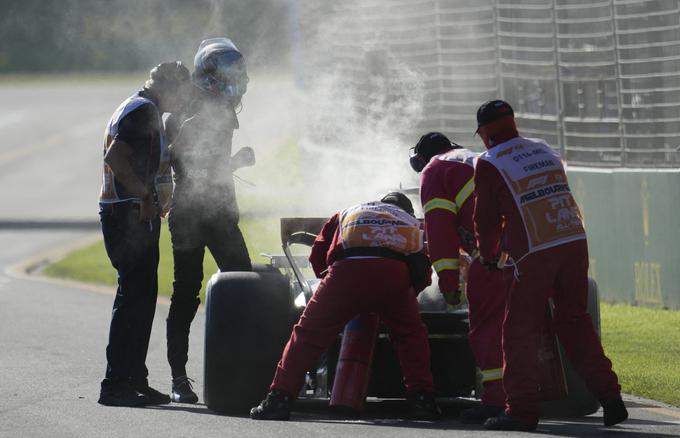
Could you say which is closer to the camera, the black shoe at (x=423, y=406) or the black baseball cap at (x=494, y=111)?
the black baseball cap at (x=494, y=111)

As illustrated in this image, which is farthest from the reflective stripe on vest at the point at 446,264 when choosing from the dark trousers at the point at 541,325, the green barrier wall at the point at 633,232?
the green barrier wall at the point at 633,232

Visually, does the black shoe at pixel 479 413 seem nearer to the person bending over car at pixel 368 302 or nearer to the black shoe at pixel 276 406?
the person bending over car at pixel 368 302

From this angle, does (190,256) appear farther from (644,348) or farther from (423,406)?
(644,348)

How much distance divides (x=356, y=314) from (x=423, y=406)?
22.4 inches

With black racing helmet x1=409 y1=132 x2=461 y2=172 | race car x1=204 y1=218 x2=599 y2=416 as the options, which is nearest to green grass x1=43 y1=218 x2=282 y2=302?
race car x1=204 y1=218 x2=599 y2=416

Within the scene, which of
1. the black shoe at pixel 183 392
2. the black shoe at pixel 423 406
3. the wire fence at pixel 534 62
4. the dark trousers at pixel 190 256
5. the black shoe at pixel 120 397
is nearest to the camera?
the black shoe at pixel 423 406

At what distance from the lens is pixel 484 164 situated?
775 cm

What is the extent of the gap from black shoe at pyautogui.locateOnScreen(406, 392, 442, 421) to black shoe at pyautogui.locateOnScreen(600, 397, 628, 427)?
33.5 inches

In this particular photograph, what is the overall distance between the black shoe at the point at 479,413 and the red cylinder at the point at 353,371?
0.51m

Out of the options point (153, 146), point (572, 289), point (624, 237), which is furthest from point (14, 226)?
point (572, 289)

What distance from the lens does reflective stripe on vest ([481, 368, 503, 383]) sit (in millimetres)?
7812

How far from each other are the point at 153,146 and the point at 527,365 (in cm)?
251

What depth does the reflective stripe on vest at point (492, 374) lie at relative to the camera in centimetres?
781

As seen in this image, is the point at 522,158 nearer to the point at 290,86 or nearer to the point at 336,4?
the point at 336,4
